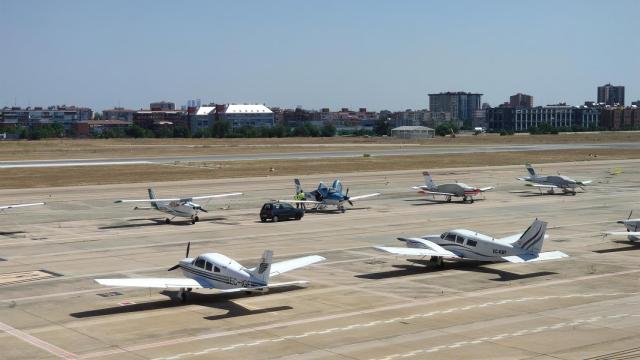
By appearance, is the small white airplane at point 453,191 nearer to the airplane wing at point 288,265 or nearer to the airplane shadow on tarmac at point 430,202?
the airplane shadow on tarmac at point 430,202

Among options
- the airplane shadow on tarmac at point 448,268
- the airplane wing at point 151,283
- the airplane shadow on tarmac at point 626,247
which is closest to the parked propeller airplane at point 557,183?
the airplane shadow on tarmac at point 626,247

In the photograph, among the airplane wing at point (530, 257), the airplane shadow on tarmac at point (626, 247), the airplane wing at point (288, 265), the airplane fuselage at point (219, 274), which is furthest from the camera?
the airplane shadow on tarmac at point (626, 247)

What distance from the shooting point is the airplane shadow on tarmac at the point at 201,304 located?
109ft

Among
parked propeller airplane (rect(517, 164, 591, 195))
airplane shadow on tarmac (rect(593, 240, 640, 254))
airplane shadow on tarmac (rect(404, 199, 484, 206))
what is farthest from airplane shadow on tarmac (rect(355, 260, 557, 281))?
parked propeller airplane (rect(517, 164, 591, 195))

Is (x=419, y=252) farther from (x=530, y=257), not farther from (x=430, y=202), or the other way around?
(x=430, y=202)

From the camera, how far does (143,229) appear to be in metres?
59.1

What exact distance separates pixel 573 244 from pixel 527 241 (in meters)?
11.6

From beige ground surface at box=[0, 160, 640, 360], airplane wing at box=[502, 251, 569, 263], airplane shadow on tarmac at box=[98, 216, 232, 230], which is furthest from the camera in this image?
airplane shadow on tarmac at box=[98, 216, 232, 230]

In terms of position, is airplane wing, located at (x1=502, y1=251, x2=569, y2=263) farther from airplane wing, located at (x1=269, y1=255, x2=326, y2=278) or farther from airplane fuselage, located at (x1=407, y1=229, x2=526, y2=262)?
airplane wing, located at (x1=269, y1=255, x2=326, y2=278)

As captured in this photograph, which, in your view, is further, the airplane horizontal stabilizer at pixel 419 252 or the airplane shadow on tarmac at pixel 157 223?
the airplane shadow on tarmac at pixel 157 223

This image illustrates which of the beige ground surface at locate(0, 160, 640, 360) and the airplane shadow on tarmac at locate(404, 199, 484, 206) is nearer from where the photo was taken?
the beige ground surface at locate(0, 160, 640, 360)

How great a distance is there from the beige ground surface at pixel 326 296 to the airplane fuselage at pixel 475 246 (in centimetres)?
89

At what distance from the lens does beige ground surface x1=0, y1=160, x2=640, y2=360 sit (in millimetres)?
28562

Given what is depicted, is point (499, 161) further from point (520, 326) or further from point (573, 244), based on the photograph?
point (520, 326)
